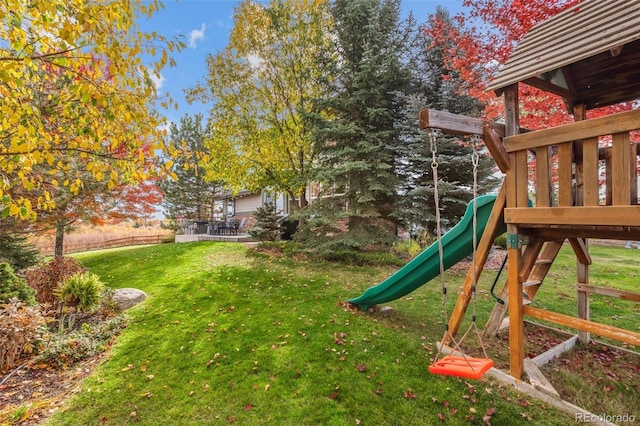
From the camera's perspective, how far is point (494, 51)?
25.2 ft

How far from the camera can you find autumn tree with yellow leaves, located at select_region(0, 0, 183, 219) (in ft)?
8.57

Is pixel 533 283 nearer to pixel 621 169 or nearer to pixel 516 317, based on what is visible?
pixel 516 317

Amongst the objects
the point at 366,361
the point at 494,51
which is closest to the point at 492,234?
the point at 366,361

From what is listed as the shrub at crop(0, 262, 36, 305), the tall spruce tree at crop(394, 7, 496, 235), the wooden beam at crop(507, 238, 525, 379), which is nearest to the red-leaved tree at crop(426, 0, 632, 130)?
the tall spruce tree at crop(394, 7, 496, 235)

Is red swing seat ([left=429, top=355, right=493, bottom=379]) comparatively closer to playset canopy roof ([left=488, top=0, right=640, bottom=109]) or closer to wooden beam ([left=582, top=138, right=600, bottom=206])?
wooden beam ([left=582, top=138, right=600, bottom=206])

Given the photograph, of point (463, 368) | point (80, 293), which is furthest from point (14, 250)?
point (463, 368)

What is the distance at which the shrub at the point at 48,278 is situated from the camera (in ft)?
21.4

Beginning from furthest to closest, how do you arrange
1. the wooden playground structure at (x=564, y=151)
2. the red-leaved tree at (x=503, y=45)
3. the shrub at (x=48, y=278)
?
the red-leaved tree at (x=503, y=45)
the shrub at (x=48, y=278)
the wooden playground structure at (x=564, y=151)

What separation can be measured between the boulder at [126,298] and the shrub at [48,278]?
1.31 m

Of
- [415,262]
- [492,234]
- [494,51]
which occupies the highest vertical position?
[494,51]

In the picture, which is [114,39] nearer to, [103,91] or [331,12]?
[103,91]

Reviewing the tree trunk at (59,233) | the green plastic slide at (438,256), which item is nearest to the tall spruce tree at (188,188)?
the tree trunk at (59,233)

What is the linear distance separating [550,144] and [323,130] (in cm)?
715

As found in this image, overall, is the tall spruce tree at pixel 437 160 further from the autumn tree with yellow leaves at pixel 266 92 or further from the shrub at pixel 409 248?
the autumn tree with yellow leaves at pixel 266 92
